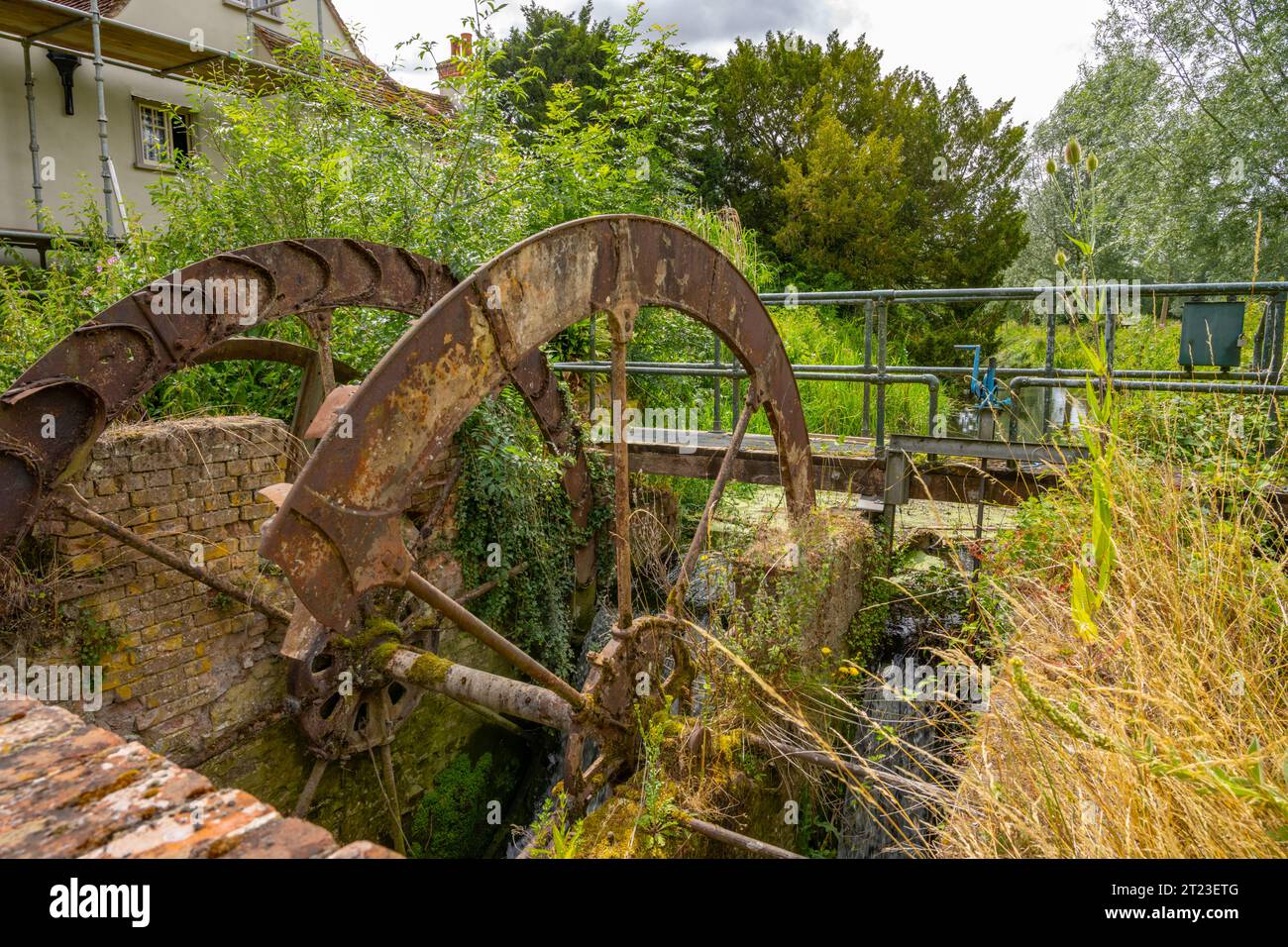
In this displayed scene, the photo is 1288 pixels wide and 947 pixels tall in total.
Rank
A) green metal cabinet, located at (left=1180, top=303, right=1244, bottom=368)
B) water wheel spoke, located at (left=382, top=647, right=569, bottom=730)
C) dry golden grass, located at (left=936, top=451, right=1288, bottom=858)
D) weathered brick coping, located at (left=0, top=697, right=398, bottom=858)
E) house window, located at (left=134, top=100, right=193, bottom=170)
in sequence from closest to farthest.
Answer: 1. weathered brick coping, located at (left=0, top=697, right=398, bottom=858)
2. dry golden grass, located at (left=936, top=451, right=1288, bottom=858)
3. water wheel spoke, located at (left=382, top=647, right=569, bottom=730)
4. green metal cabinet, located at (left=1180, top=303, right=1244, bottom=368)
5. house window, located at (left=134, top=100, right=193, bottom=170)

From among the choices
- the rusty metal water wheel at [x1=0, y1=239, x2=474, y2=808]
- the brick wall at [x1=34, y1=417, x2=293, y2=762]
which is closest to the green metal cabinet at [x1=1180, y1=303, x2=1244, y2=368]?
the rusty metal water wheel at [x1=0, y1=239, x2=474, y2=808]

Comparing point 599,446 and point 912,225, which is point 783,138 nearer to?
point 912,225

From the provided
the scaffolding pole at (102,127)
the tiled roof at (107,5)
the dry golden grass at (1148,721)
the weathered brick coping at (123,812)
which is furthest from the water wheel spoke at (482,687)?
the tiled roof at (107,5)

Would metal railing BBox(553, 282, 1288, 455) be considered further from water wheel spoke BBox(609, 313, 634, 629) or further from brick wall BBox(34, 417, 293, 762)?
brick wall BBox(34, 417, 293, 762)

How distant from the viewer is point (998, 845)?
1900 mm

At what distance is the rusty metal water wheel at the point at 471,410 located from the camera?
228 cm

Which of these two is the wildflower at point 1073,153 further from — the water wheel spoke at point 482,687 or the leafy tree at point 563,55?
the leafy tree at point 563,55

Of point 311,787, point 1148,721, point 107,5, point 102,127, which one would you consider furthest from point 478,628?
point 107,5

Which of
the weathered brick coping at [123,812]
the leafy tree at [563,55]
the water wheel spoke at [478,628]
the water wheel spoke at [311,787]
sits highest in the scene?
the leafy tree at [563,55]

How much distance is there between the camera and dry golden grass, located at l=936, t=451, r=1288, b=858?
4.89ft

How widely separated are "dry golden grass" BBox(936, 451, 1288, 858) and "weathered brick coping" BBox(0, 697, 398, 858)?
4.30ft

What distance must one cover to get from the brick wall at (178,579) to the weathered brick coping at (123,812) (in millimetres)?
3062

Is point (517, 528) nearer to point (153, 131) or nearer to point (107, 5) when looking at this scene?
point (153, 131)

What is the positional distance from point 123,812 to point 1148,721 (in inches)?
81.2
